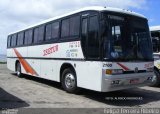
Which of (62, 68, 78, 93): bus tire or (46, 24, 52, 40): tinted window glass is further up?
(46, 24, 52, 40): tinted window glass

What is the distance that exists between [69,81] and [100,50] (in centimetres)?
260

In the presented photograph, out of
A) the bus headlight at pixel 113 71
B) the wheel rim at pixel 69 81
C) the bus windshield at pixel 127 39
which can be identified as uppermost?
the bus windshield at pixel 127 39

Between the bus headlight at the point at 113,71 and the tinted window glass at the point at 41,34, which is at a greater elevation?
the tinted window glass at the point at 41,34

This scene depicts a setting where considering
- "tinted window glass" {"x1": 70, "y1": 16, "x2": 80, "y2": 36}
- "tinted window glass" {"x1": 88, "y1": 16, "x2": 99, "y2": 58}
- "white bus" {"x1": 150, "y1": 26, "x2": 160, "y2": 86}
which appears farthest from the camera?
"white bus" {"x1": 150, "y1": 26, "x2": 160, "y2": 86}

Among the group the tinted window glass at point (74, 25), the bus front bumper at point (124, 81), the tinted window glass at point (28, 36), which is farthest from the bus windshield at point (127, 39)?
the tinted window glass at point (28, 36)

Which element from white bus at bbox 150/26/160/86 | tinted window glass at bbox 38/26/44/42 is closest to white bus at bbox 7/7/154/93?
tinted window glass at bbox 38/26/44/42

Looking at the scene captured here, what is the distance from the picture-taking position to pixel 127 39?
9.66 metres

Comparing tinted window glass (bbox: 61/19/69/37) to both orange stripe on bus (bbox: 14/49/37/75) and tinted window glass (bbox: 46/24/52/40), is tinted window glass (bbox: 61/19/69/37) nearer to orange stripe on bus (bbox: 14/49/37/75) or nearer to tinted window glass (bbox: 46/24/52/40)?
tinted window glass (bbox: 46/24/52/40)

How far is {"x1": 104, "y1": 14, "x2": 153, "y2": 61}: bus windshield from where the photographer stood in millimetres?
9047

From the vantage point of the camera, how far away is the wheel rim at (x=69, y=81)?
35.5 feet

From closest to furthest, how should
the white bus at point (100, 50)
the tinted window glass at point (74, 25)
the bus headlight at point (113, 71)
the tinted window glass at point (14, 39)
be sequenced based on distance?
the bus headlight at point (113, 71), the white bus at point (100, 50), the tinted window glass at point (74, 25), the tinted window glass at point (14, 39)

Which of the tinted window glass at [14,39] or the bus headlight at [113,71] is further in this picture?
the tinted window glass at [14,39]

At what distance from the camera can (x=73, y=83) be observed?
35.4 feet

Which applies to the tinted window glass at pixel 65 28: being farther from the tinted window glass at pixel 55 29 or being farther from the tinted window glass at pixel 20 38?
the tinted window glass at pixel 20 38
